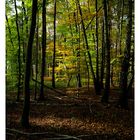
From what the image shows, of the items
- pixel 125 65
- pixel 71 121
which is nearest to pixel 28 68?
pixel 71 121

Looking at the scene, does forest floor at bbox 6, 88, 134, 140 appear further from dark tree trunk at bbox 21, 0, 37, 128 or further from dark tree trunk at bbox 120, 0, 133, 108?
dark tree trunk at bbox 120, 0, 133, 108

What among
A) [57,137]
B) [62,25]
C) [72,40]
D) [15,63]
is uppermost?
[62,25]

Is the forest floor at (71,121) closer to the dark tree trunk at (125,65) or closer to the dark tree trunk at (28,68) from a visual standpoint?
the dark tree trunk at (28,68)

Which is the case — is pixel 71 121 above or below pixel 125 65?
below

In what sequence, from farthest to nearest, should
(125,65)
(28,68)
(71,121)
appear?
(125,65) < (71,121) < (28,68)

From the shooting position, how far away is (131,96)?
15.4 meters

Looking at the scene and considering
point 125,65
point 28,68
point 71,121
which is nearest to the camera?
point 28,68

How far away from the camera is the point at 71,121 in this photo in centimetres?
1027

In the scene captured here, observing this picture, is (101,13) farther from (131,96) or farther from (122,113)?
(122,113)

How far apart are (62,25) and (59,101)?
8614 mm

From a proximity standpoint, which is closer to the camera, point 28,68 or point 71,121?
point 28,68

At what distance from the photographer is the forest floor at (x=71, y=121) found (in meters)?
8.34

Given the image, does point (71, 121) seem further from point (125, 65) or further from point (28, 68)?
point (125, 65)
